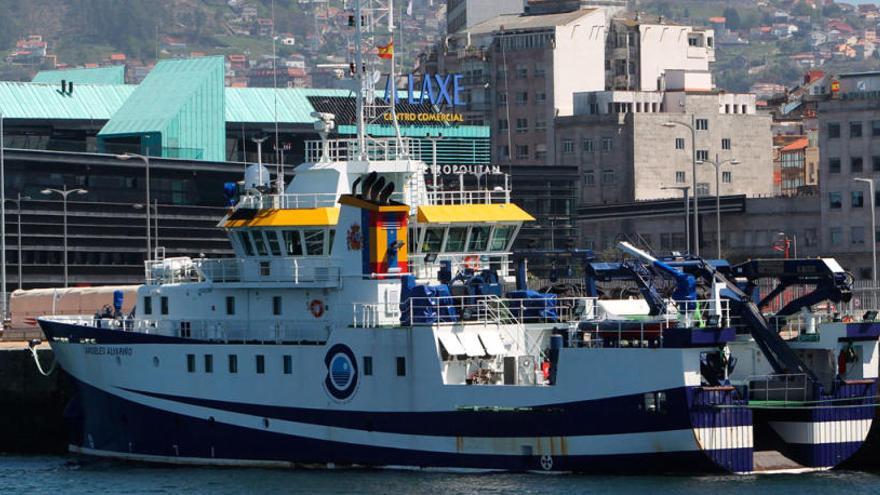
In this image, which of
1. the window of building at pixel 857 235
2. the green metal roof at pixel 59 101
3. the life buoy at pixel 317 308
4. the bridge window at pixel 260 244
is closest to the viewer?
the life buoy at pixel 317 308

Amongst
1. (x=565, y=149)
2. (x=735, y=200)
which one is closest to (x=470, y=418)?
(x=735, y=200)

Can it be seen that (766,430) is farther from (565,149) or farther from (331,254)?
(565,149)

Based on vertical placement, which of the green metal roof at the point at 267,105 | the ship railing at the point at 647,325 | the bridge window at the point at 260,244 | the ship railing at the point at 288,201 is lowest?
the ship railing at the point at 647,325

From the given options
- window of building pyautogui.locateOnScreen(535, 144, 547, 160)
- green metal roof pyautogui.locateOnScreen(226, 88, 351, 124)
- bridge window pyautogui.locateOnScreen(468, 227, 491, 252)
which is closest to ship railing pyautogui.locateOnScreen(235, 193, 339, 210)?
bridge window pyautogui.locateOnScreen(468, 227, 491, 252)

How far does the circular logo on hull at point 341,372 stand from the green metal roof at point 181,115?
2214 inches

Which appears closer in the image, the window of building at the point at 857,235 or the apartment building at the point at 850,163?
the apartment building at the point at 850,163

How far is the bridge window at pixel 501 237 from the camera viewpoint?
56562mm

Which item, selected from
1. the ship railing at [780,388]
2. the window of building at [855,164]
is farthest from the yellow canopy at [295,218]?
the window of building at [855,164]

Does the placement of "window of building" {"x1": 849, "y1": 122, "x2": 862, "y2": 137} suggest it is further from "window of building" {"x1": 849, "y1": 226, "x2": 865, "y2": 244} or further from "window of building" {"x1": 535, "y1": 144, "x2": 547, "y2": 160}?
"window of building" {"x1": 535, "y1": 144, "x2": 547, "y2": 160}

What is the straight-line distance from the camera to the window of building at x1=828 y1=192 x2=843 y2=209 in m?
113

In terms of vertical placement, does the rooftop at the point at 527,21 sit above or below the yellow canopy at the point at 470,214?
above

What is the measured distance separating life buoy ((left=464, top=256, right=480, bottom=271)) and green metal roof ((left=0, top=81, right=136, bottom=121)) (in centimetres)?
6108

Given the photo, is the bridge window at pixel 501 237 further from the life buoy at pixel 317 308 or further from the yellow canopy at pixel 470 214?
the life buoy at pixel 317 308

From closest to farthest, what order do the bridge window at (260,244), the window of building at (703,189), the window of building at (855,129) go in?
1. the bridge window at (260,244)
2. the window of building at (855,129)
3. the window of building at (703,189)
